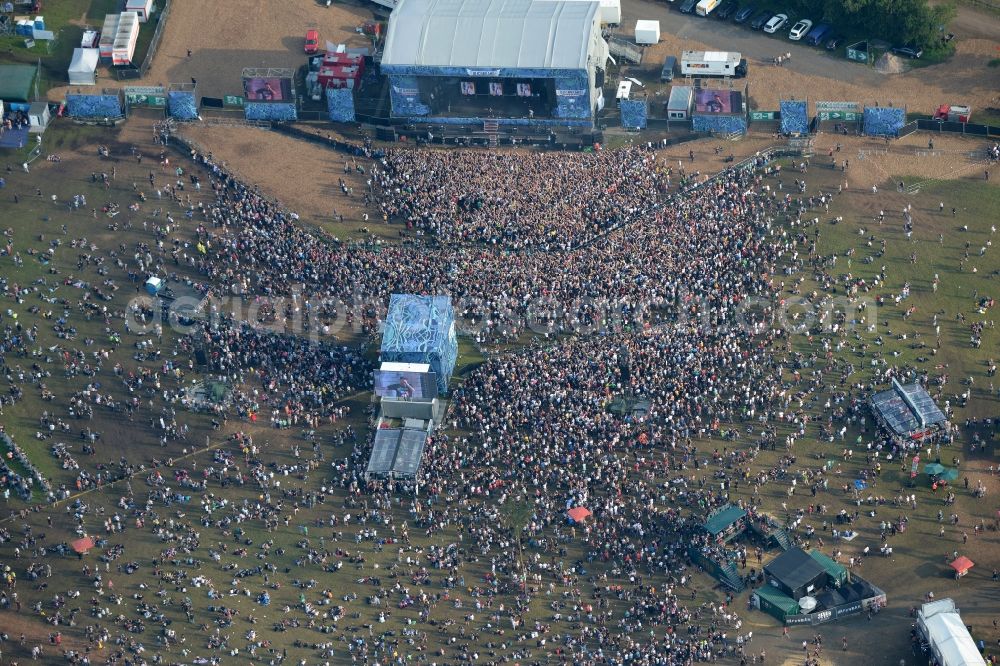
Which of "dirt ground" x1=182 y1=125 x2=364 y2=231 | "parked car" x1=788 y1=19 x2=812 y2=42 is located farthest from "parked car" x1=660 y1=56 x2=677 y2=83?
"dirt ground" x1=182 y1=125 x2=364 y2=231

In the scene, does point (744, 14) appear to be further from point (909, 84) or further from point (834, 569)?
point (834, 569)

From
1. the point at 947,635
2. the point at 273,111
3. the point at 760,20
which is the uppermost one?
the point at 760,20

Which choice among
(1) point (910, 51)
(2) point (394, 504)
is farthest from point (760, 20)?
(2) point (394, 504)

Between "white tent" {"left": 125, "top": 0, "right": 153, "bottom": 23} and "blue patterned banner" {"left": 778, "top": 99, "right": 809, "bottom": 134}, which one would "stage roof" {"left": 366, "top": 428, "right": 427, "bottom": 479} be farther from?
"white tent" {"left": 125, "top": 0, "right": 153, "bottom": 23}

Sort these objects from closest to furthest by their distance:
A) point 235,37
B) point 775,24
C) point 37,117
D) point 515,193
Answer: point 515,193 → point 37,117 → point 775,24 → point 235,37

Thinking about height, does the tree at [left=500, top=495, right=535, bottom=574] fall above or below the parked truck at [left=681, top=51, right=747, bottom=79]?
below

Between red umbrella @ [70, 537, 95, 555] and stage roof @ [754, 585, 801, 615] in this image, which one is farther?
red umbrella @ [70, 537, 95, 555]

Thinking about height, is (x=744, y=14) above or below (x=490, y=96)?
above
